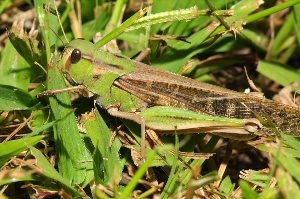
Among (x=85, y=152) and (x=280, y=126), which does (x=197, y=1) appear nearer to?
(x=280, y=126)

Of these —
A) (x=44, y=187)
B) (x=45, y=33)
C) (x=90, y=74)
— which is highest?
(x=45, y=33)

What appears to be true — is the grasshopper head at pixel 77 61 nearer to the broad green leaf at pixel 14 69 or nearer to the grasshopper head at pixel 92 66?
the grasshopper head at pixel 92 66

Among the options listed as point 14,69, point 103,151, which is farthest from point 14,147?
point 14,69

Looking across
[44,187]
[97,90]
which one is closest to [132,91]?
[97,90]

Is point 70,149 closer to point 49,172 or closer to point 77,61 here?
point 49,172

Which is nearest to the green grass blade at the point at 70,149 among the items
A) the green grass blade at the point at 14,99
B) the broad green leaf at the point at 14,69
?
the green grass blade at the point at 14,99
